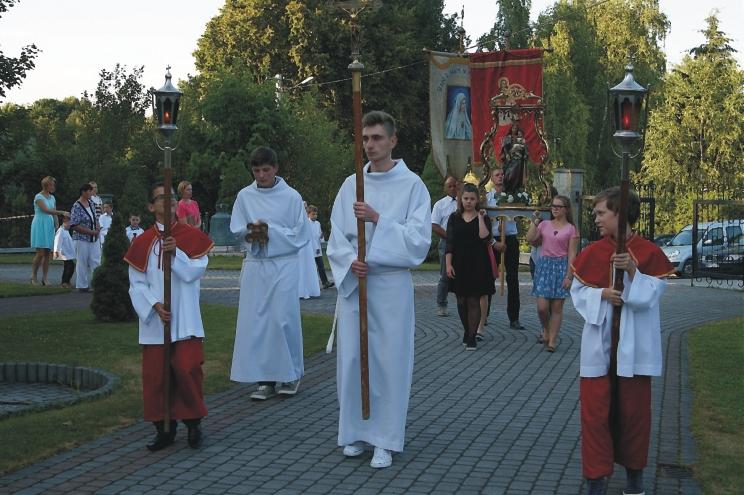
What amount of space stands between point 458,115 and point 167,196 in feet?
55.7

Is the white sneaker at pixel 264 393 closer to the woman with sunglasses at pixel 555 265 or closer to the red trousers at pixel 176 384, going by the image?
the red trousers at pixel 176 384

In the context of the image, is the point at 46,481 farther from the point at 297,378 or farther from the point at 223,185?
the point at 223,185

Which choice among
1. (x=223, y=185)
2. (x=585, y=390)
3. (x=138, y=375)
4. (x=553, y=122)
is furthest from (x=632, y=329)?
(x=553, y=122)

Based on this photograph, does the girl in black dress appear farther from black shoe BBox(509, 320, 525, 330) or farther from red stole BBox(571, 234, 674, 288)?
red stole BBox(571, 234, 674, 288)

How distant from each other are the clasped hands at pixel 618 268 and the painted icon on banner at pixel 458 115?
57.6 feet

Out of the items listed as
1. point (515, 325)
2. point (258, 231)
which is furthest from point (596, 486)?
point (515, 325)

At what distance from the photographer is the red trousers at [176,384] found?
7617mm

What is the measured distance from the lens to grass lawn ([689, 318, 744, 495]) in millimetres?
6930

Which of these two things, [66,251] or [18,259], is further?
[18,259]

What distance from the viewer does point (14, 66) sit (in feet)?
42.2

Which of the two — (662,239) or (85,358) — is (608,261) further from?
(662,239)

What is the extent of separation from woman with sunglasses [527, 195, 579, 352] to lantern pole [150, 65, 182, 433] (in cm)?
625

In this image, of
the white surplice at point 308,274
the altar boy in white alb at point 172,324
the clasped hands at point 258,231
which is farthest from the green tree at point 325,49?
the altar boy in white alb at point 172,324

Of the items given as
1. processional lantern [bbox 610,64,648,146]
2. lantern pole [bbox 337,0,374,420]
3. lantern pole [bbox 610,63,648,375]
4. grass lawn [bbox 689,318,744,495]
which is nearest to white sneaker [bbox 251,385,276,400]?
lantern pole [bbox 337,0,374,420]
